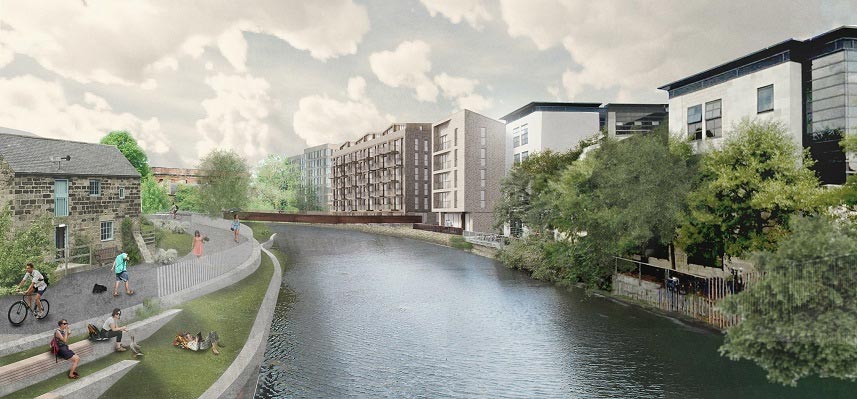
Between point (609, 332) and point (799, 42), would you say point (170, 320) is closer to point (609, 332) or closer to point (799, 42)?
point (609, 332)

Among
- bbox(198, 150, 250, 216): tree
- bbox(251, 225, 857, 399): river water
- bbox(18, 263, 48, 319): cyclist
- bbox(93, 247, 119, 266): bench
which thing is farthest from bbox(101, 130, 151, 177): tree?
bbox(18, 263, 48, 319): cyclist

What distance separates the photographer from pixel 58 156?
33375 mm

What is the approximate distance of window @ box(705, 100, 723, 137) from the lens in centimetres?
3716

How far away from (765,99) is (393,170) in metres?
81.0

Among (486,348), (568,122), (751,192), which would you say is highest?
(568,122)

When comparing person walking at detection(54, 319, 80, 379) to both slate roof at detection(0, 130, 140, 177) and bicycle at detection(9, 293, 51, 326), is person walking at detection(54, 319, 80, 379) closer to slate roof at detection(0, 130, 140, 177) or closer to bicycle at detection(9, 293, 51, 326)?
bicycle at detection(9, 293, 51, 326)

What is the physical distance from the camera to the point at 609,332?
26688 millimetres

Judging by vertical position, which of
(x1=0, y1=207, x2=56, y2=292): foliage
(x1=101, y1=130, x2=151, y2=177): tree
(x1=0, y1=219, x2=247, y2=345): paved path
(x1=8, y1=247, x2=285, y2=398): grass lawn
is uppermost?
(x1=101, y1=130, x2=151, y2=177): tree

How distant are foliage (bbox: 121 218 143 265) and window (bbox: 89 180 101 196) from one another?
111 inches

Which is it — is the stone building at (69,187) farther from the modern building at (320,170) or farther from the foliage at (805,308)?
the modern building at (320,170)

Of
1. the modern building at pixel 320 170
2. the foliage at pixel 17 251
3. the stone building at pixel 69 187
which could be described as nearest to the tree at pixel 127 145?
the stone building at pixel 69 187

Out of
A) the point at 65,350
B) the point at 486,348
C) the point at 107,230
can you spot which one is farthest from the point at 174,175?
the point at 65,350

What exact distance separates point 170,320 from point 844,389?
26.0 m

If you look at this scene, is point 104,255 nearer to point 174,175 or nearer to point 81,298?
point 81,298
